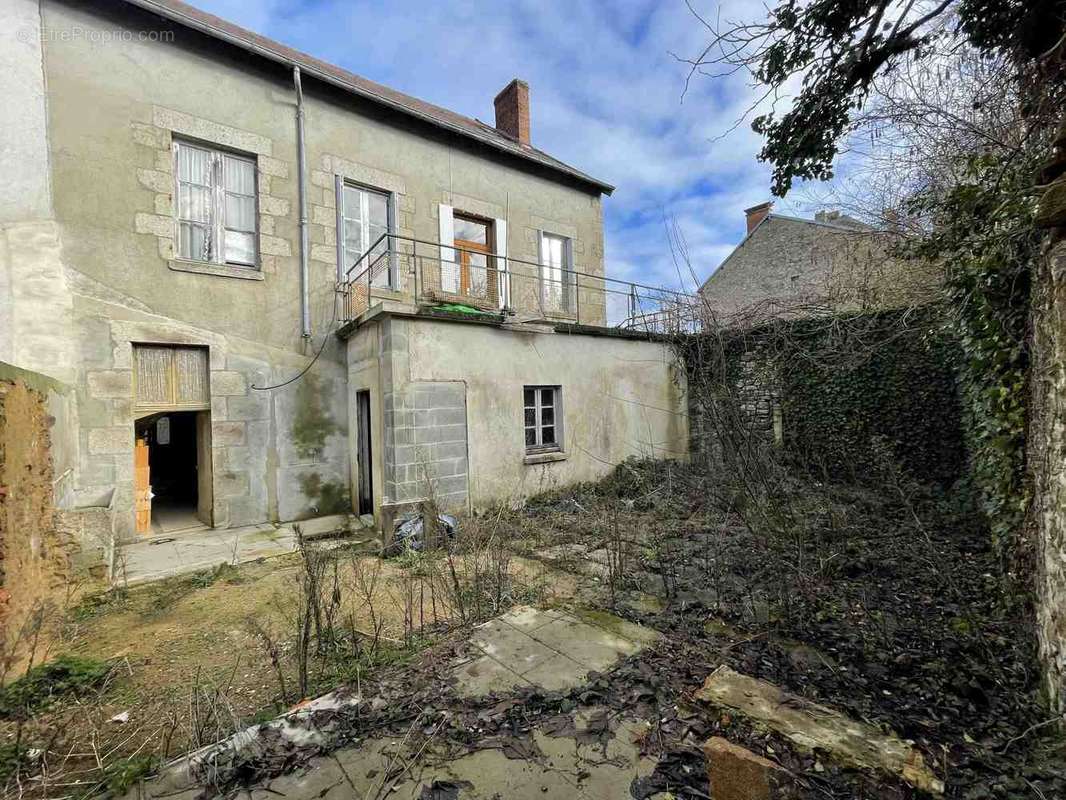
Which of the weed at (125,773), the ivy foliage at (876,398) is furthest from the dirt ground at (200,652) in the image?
the ivy foliage at (876,398)

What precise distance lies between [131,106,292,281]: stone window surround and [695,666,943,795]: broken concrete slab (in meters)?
8.03

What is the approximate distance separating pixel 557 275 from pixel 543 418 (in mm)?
4205

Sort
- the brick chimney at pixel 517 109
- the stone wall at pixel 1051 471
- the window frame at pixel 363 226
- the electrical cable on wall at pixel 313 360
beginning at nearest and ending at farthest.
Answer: the stone wall at pixel 1051 471 → the electrical cable on wall at pixel 313 360 → the window frame at pixel 363 226 → the brick chimney at pixel 517 109

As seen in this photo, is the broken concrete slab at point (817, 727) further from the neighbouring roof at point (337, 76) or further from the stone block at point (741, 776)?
the neighbouring roof at point (337, 76)

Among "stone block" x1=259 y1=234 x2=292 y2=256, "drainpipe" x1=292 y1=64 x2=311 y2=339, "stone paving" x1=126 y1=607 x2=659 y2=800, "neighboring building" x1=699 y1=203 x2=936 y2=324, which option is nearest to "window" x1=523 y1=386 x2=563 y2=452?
"neighboring building" x1=699 y1=203 x2=936 y2=324

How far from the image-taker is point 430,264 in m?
9.14

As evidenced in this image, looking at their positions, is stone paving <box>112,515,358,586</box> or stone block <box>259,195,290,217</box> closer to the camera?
stone paving <box>112,515,358,586</box>

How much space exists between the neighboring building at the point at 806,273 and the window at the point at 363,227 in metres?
6.06

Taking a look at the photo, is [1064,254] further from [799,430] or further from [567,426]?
[799,430]

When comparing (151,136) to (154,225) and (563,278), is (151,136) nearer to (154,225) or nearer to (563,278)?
(154,225)

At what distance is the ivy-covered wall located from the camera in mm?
7785

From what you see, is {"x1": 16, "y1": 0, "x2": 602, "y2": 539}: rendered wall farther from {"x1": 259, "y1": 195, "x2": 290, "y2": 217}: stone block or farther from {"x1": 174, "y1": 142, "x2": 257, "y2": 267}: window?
{"x1": 174, "y1": 142, "x2": 257, "y2": 267}: window

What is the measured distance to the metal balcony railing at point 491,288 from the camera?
811cm

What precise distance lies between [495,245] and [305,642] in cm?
879
